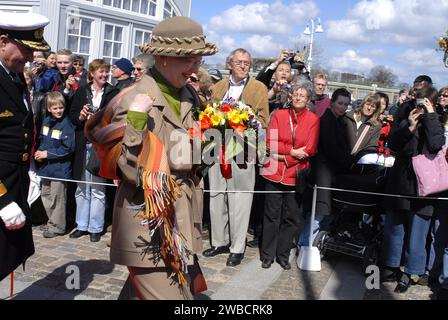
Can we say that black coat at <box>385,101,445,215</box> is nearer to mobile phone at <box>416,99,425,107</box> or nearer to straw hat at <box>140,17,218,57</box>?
mobile phone at <box>416,99,425,107</box>

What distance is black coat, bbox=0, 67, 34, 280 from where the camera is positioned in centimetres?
326

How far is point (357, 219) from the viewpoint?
6.10m

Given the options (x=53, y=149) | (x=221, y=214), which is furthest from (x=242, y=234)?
(x=53, y=149)

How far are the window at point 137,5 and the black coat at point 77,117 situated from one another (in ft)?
23.6

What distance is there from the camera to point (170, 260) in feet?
9.36

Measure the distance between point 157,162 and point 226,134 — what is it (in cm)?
131

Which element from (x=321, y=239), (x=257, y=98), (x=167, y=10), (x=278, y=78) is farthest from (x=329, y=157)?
(x=167, y=10)

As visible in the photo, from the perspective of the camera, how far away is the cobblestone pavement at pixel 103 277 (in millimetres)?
4812

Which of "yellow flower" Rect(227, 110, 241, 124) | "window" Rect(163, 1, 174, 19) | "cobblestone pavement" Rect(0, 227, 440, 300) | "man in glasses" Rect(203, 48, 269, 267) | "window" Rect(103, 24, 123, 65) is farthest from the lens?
"window" Rect(163, 1, 174, 19)

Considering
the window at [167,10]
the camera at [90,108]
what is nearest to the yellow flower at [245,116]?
the camera at [90,108]

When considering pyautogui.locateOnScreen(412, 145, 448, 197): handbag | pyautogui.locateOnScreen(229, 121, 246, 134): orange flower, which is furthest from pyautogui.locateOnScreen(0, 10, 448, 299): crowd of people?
pyautogui.locateOnScreen(229, 121, 246, 134): orange flower

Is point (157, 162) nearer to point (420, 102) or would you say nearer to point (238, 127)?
point (238, 127)

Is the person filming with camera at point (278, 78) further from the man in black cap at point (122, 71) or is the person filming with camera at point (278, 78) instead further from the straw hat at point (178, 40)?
the straw hat at point (178, 40)
